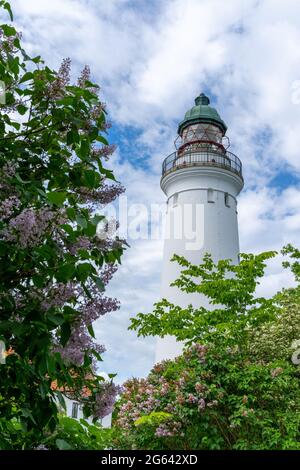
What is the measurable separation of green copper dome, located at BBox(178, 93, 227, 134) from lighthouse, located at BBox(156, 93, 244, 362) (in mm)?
1395

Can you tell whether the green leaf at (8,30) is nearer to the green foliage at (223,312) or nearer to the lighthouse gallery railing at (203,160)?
the green foliage at (223,312)

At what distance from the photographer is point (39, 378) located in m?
3.08

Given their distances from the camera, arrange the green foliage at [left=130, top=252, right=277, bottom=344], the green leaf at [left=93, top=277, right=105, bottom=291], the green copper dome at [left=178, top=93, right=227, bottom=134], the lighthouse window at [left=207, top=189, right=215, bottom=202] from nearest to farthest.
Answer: the green leaf at [left=93, top=277, right=105, bottom=291] < the green foliage at [left=130, top=252, right=277, bottom=344] < the lighthouse window at [left=207, top=189, right=215, bottom=202] < the green copper dome at [left=178, top=93, right=227, bottom=134]

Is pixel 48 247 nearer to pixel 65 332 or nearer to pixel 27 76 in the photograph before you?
pixel 65 332

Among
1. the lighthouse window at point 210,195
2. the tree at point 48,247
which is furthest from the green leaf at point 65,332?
the lighthouse window at point 210,195

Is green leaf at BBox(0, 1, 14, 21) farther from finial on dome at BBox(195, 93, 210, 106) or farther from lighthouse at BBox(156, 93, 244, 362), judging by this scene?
finial on dome at BBox(195, 93, 210, 106)

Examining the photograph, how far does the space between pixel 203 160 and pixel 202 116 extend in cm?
415

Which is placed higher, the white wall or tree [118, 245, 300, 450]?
the white wall

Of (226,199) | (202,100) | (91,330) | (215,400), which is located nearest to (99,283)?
(91,330)

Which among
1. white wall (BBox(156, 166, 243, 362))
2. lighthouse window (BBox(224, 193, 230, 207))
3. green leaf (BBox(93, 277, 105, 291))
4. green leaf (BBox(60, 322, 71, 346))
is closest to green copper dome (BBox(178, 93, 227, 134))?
white wall (BBox(156, 166, 243, 362))

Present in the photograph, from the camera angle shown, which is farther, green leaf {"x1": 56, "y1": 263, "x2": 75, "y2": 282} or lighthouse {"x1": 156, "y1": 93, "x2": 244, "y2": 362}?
lighthouse {"x1": 156, "y1": 93, "x2": 244, "y2": 362}

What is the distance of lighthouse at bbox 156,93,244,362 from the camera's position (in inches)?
917

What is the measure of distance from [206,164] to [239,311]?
1262cm
